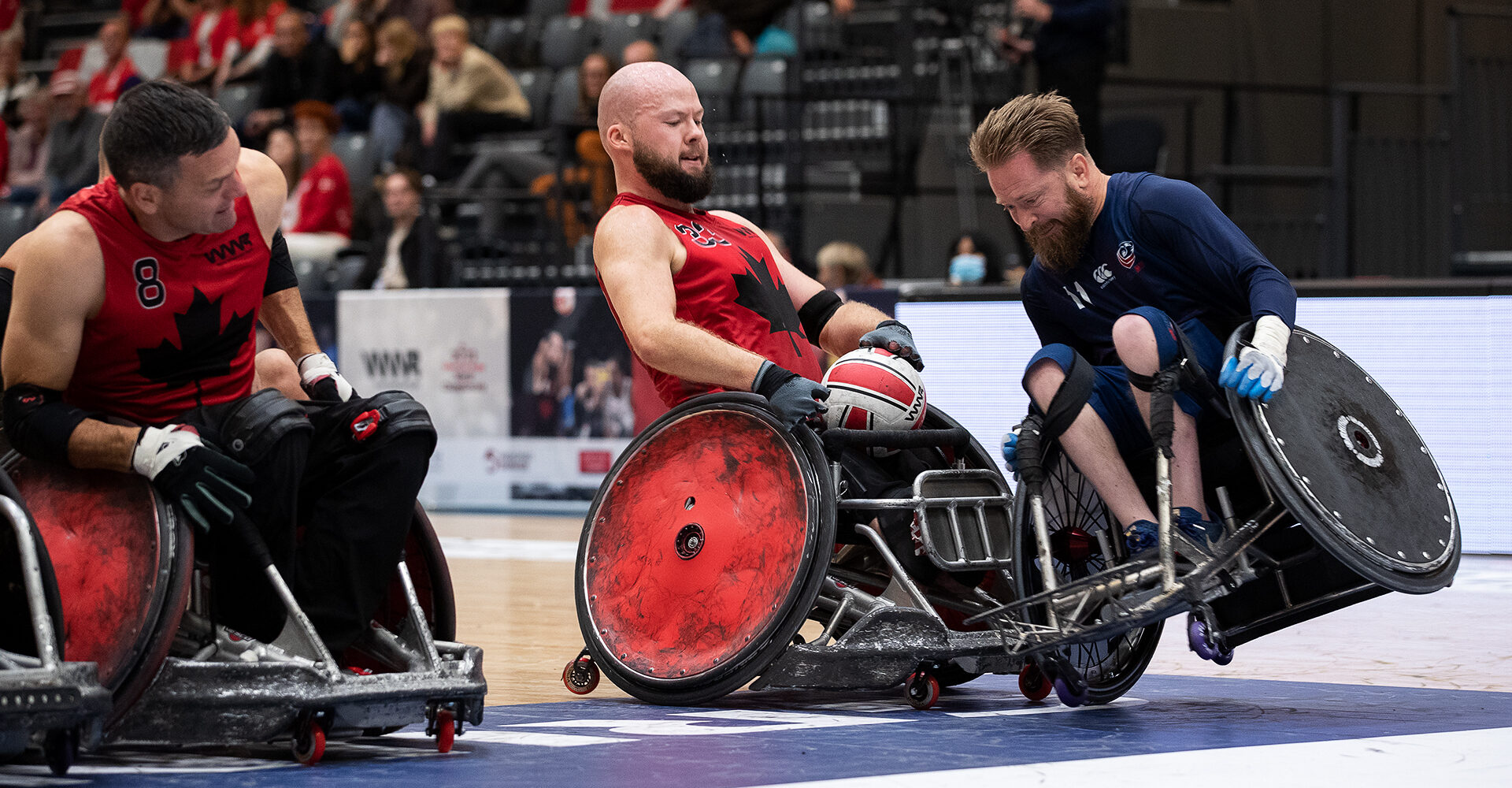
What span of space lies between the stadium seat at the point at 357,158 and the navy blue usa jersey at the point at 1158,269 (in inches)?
446

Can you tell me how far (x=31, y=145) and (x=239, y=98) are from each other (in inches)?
85.8

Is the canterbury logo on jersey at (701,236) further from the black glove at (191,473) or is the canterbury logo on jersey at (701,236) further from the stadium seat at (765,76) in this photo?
the stadium seat at (765,76)

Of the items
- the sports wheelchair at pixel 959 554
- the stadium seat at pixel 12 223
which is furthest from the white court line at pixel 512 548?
the stadium seat at pixel 12 223

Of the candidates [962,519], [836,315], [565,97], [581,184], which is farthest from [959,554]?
[565,97]

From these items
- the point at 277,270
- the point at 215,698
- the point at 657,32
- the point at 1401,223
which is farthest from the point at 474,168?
the point at 215,698

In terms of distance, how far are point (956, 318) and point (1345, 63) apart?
6.17 metres

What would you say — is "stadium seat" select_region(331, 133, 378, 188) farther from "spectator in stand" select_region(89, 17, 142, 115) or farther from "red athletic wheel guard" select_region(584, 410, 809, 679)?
"red athletic wheel guard" select_region(584, 410, 809, 679)

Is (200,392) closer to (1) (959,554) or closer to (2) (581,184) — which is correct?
(1) (959,554)

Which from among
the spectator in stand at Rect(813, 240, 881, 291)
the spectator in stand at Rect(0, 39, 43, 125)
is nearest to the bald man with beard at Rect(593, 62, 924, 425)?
the spectator in stand at Rect(813, 240, 881, 291)

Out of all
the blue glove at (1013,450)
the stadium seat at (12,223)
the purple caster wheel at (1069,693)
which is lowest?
the stadium seat at (12,223)

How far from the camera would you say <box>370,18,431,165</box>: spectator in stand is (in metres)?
15.5

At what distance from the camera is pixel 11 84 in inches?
747

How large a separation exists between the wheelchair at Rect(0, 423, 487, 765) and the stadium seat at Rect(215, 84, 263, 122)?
44.0ft

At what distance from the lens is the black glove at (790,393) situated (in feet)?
16.1
